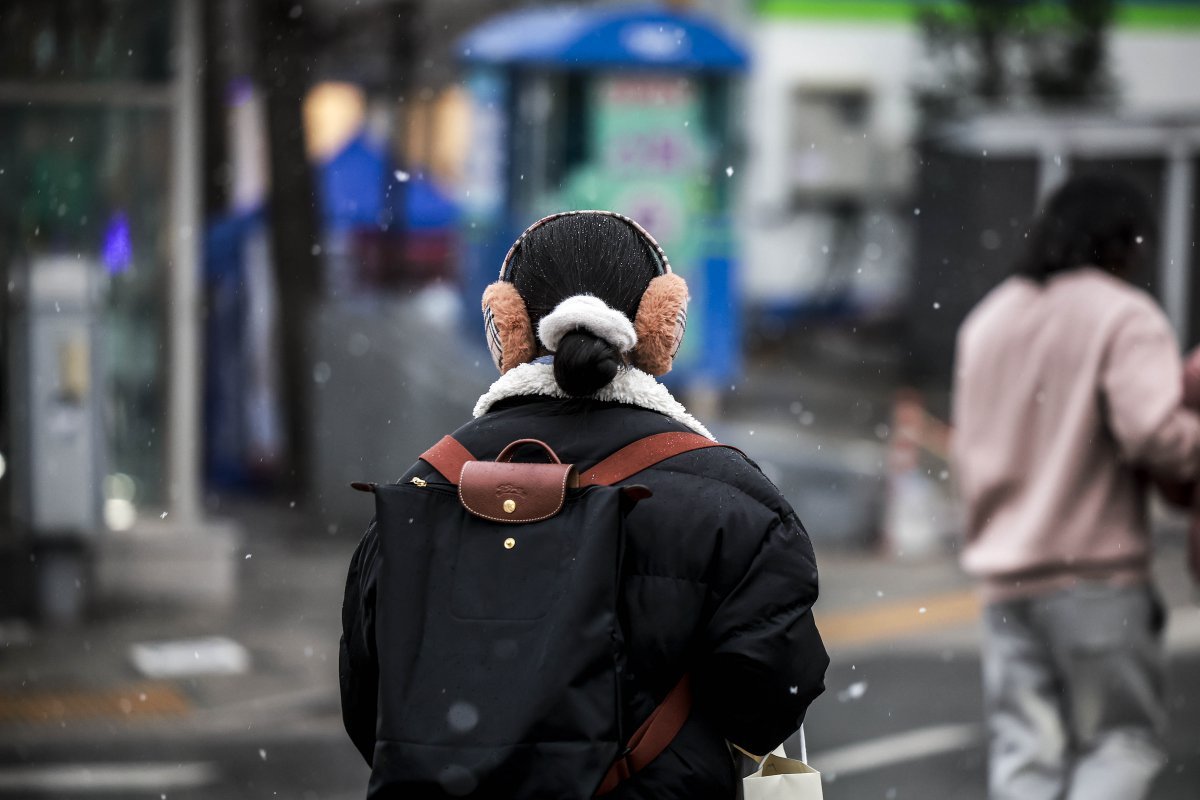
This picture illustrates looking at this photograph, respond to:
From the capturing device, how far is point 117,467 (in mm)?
9125

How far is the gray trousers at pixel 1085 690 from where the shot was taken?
4.08m

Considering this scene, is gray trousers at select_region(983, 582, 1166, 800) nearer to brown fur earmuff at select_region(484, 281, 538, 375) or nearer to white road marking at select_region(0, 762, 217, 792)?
brown fur earmuff at select_region(484, 281, 538, 375)

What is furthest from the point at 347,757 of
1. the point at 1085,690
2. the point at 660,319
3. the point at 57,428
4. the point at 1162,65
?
the point at 1162,65

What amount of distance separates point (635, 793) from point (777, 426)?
12293 millimetres

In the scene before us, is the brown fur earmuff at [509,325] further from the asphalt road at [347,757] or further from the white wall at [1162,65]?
the white wall at [1162,65]

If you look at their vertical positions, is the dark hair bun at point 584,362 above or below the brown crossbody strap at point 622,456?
above

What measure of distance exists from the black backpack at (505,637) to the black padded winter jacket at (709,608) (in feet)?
0.13

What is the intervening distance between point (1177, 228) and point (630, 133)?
442 centimetres

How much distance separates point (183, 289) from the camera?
912 cm

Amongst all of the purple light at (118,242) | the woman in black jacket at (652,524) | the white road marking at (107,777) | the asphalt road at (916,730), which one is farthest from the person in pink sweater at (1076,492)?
the purple light at (118,242)

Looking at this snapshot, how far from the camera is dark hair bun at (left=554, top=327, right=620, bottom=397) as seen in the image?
7.81 ft

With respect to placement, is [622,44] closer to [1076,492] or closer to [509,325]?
[1076,492]

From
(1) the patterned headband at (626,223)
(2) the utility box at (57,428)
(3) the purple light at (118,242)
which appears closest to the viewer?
(1) the patterned headband at (626,223)

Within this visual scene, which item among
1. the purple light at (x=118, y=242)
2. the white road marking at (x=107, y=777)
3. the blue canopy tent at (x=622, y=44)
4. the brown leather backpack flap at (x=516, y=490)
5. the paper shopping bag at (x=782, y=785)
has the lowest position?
the white road marking at (x=107, y=777)
